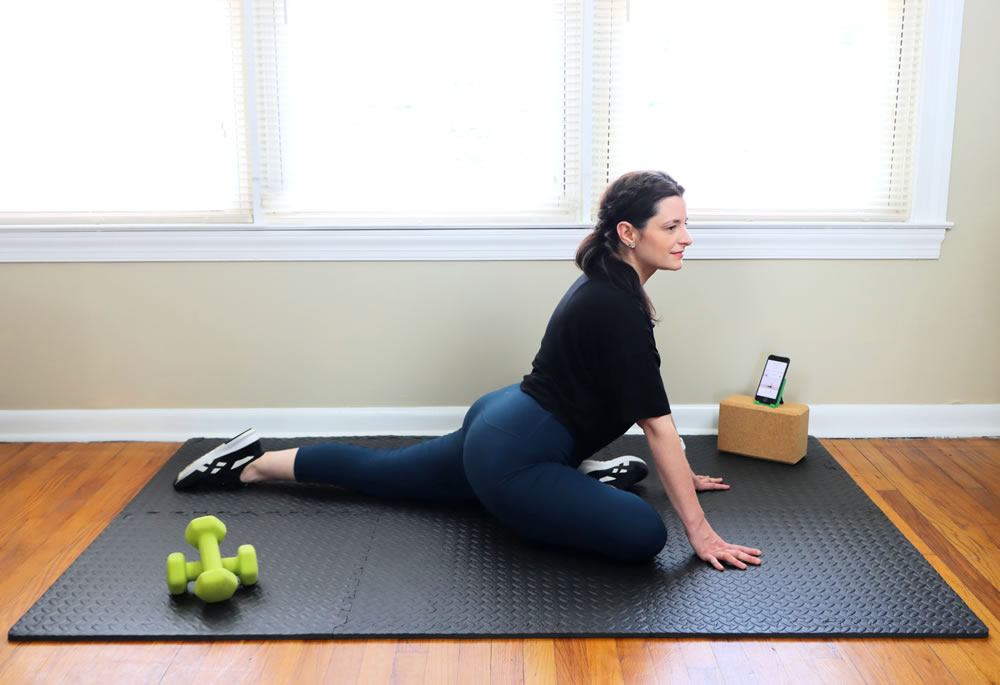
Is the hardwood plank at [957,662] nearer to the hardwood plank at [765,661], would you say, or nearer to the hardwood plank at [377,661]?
the hardwood plank at [765,661]

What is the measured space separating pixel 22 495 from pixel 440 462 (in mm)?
1275

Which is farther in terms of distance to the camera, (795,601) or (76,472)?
(76,472)

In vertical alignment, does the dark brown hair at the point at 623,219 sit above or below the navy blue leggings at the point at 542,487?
above

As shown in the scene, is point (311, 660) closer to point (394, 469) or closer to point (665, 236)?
point (394, 469)

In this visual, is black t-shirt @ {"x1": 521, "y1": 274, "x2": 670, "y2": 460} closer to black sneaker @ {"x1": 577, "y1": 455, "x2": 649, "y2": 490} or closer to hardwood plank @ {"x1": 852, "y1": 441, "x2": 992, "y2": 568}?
black sneaker @ {"x1": 577, "y1": 455, "x2": 649, "y2": 490}

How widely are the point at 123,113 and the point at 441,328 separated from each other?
1.26m

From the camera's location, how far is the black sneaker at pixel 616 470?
8.13 feet

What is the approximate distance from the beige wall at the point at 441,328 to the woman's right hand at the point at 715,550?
105 centimetres

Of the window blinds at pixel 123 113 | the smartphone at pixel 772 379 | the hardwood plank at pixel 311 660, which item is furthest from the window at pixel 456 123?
the hardwood plank at pixel 311 660

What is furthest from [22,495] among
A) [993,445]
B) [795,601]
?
[993,445]

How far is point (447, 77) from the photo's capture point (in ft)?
9.52

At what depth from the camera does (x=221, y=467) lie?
2.54 metres

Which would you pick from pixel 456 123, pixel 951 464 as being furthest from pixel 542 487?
pixel 951 464

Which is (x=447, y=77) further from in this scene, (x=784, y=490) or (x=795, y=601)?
(x=795, y=601)
